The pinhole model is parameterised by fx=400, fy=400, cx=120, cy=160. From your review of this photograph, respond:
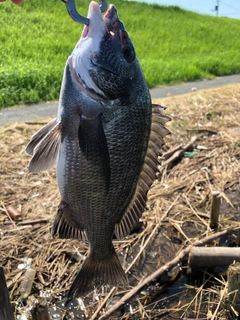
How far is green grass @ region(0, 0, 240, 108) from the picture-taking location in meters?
11.1

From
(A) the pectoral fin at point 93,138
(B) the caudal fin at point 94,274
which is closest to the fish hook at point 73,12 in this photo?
(A) the pectoral fin at point 93,138

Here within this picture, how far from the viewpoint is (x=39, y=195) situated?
5.59 metres

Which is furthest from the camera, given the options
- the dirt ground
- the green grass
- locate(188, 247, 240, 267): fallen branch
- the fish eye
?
the green grass

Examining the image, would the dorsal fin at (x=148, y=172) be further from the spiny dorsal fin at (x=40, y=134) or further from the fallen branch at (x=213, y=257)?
the fallen branch at (x=213, y=257)

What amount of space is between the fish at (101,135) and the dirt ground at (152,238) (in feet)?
3.02

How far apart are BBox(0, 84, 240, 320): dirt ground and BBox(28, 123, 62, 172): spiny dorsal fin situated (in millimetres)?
1065

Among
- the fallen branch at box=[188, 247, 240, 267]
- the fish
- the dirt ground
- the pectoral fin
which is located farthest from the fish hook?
the fallen branch at box=[188, 247, 240, 267]

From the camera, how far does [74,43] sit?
1558 cm

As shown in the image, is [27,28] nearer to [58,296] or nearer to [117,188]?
[58,296]

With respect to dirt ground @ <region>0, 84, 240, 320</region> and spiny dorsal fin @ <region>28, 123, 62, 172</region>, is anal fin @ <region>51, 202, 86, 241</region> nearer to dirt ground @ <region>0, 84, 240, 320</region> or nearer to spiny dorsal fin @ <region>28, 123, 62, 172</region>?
spiny dorsal fin @ <region>28, 123, 62, 172</region>

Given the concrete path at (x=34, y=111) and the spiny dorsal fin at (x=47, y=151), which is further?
the concrete path at (x=34, y=111)

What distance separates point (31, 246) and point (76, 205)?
260cm

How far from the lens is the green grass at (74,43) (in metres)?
11.1

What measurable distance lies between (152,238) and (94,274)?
8.11 ft
